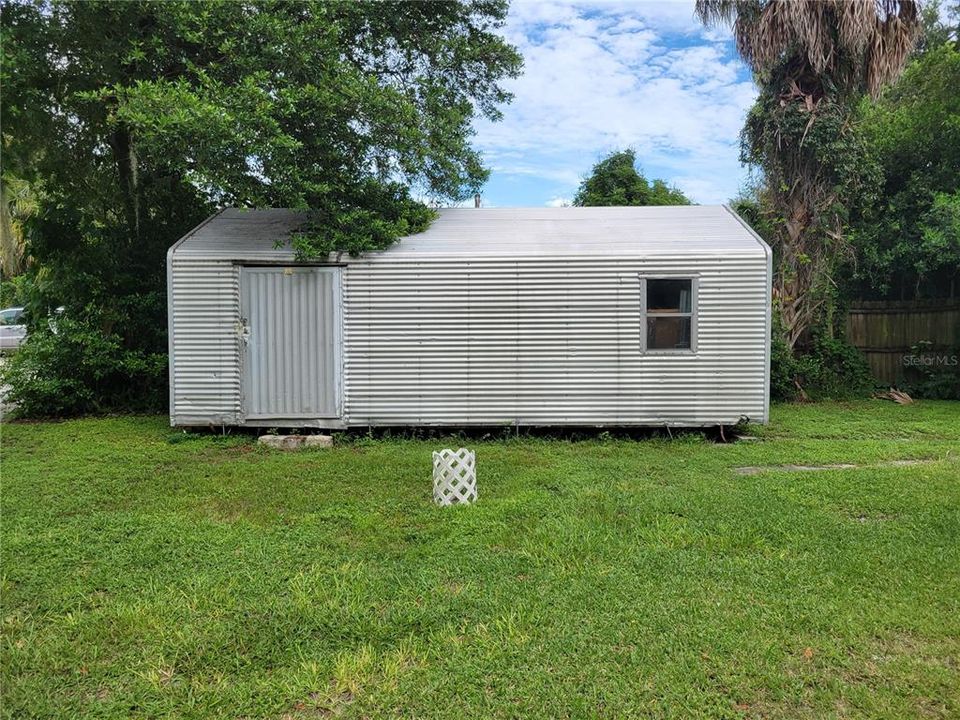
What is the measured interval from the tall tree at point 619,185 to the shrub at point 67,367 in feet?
35.0

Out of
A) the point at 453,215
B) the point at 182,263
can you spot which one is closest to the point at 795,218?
the point at 453,215

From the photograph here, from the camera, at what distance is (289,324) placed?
7266 mm

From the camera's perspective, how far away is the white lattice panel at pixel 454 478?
4672mm

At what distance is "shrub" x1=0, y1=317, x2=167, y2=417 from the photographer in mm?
8281

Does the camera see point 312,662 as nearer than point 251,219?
Yes

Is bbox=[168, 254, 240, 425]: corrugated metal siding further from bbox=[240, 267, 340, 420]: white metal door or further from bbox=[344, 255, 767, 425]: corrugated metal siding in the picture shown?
bbox=[344, 255, 767, 425]: corrugated metal siding

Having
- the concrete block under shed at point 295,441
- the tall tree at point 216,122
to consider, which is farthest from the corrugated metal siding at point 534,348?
the tall tree at point 216,122

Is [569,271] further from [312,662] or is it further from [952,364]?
[952,364]

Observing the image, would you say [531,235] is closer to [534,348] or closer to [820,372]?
[534,348]

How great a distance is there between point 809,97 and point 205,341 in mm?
9947

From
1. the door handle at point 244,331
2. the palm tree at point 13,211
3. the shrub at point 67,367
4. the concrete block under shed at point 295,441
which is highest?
the palm tree at point 13,211

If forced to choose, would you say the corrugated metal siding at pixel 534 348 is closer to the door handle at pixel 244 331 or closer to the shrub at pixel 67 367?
the door handle at pixel 244 331

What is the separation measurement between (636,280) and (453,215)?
2.78 meters

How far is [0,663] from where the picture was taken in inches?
107
